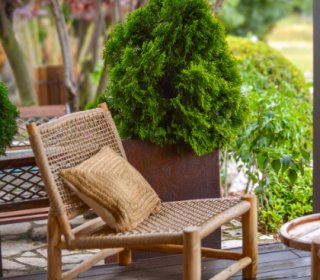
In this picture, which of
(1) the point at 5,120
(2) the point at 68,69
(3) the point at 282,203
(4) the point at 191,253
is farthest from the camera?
(2) the point at 68,69

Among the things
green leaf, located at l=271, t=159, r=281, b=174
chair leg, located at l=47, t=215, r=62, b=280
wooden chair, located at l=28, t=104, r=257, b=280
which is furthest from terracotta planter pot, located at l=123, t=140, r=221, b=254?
green leaf, located at l=271, t=159, r=281, b=174

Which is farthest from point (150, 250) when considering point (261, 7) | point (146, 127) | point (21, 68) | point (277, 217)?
point (261, 7)

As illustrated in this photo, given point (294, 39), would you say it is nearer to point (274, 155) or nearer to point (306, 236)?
point (274, 155)

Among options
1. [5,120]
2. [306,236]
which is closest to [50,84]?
[5,120]

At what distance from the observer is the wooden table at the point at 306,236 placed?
278 centimetres

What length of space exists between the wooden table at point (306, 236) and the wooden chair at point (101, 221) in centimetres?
25

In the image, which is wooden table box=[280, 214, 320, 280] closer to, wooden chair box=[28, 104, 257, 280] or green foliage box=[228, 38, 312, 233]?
wooden chair box=[28, 104, 257, 280]

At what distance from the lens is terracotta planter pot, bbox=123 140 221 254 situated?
144 inches

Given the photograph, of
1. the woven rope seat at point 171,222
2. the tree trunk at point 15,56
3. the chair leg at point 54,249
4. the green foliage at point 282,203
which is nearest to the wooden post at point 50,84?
the tree trunk at point 15,56

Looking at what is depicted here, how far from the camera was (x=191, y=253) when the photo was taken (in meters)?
2.88

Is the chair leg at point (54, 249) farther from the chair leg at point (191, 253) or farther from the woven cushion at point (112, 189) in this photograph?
the chair leg at point (191, 253)

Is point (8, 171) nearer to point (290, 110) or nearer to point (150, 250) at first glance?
point (150, 250)

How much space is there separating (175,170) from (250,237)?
53 cm

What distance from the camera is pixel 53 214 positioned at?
312 cm
